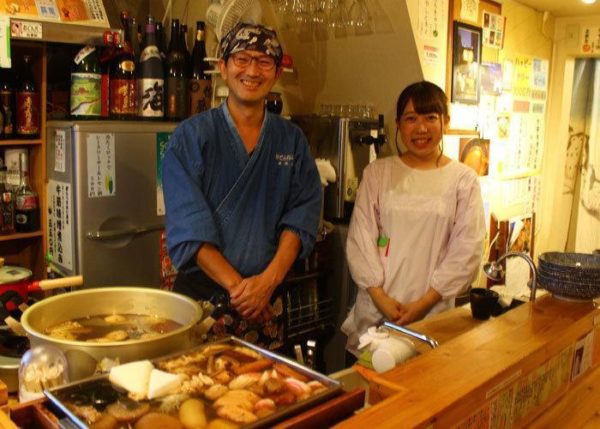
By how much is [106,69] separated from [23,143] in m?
0.47

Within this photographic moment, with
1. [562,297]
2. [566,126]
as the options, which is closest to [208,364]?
[562,297]

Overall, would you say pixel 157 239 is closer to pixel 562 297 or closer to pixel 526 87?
pixel 562 297

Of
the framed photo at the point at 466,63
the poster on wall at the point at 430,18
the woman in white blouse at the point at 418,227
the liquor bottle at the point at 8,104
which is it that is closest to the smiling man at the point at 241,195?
the woman in white blouse at the point at 418,227

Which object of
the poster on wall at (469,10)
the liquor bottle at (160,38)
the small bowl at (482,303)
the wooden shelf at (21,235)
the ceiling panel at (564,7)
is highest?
the ceiling panel at (564,7)

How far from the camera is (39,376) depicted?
103 centimetres

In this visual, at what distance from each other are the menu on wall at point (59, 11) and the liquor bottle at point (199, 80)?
0.49 m

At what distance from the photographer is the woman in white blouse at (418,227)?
7.45 feet

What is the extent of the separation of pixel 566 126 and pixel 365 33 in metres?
2.08

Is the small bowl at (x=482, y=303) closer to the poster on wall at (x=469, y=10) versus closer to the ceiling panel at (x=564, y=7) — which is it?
the poster on wall at (x=469, y=10)

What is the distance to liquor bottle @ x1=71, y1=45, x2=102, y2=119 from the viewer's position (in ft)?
7.96

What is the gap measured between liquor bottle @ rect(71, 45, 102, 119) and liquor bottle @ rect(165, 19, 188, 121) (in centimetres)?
32

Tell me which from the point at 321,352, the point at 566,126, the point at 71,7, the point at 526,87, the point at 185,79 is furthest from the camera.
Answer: the point at 566,126

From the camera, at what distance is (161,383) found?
944 mm

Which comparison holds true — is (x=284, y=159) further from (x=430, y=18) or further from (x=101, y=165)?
(x=430, y=18)
